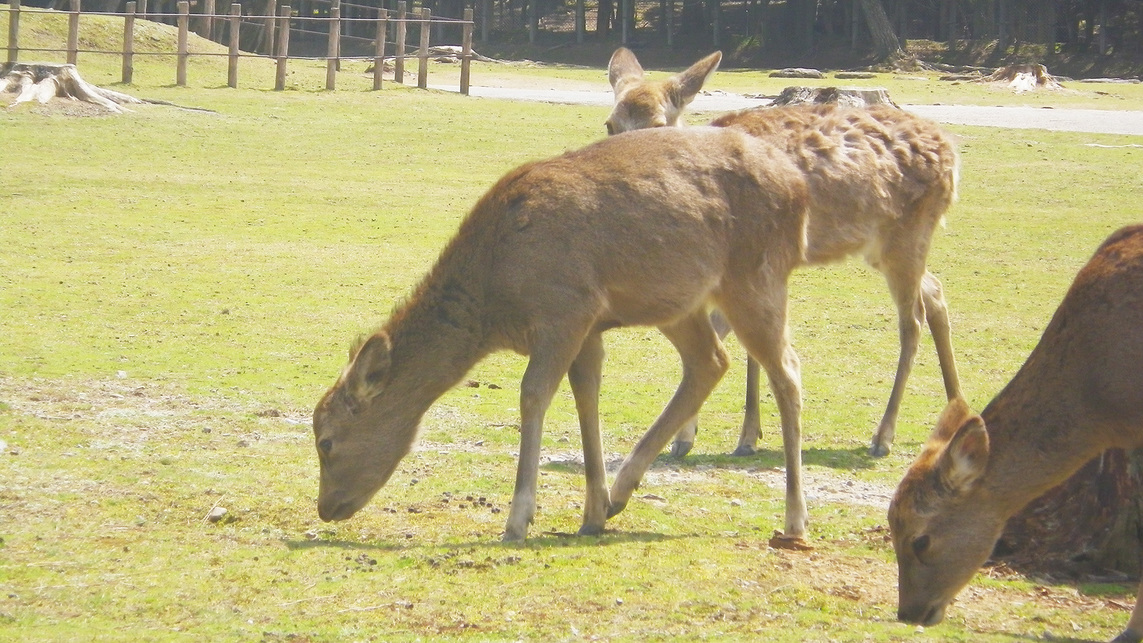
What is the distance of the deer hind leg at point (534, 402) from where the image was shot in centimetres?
684

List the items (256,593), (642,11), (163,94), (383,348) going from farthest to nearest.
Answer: (642,11) → (163,94) → (383,348) → (256,593)

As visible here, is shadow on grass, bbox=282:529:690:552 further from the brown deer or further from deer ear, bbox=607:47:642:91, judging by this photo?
deer ear, bbox=607:47:642:91

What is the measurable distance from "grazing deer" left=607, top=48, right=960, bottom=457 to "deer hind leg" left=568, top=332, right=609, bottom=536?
1580mm

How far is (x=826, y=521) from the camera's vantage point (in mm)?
7559

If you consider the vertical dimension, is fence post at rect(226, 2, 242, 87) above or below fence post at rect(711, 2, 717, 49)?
below

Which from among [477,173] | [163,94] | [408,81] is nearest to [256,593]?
[477,173]

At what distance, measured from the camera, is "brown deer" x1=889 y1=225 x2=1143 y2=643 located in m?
5.50

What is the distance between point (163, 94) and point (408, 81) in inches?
452

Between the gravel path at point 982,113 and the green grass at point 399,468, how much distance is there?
8630 mm

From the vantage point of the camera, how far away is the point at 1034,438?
18.5ft

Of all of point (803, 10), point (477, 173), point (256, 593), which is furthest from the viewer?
point (803, 10)

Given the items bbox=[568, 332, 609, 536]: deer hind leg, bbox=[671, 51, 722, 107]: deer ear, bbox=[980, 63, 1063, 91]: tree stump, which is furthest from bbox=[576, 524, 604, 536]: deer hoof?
bbox=[980, 63, 1063, 91]: tree stump

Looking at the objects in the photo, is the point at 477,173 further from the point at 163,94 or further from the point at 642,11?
the point at 642,11

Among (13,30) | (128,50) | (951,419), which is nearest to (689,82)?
(951,419)
